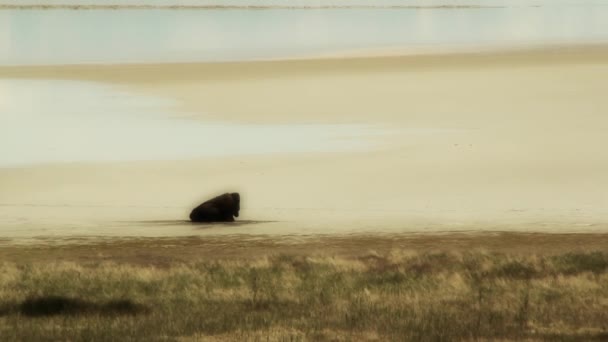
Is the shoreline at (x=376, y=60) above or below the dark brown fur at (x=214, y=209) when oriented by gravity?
above

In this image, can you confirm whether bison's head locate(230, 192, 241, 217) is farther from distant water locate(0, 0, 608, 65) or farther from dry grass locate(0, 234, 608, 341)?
distant water locate(0, 0, 608, 65)

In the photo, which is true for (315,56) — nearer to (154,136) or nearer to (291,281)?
(154,136)

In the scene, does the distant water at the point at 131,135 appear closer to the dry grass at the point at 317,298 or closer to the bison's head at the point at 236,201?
the bison's head at the point at 236,201

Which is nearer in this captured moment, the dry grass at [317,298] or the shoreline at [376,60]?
the dry grass at [317,298]

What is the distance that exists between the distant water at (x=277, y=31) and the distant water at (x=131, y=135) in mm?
16624

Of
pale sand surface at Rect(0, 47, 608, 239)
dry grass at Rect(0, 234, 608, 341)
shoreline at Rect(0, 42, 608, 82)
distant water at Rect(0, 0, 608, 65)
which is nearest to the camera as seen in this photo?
dry grass at Rect(0, 234, 608, 341)

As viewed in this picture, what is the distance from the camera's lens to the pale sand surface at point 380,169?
1006 inches

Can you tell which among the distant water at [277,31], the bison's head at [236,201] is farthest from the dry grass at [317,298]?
the distant water at [277,31]

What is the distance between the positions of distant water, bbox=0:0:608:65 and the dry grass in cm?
4033

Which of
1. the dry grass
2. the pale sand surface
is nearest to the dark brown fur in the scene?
the pale sand surface

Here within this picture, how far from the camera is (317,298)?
1725 centimetres

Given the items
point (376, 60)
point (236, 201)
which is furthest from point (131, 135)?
point (376, 60)

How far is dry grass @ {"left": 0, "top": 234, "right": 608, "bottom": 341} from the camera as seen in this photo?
14609 millimetres

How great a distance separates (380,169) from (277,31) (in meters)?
50.0
